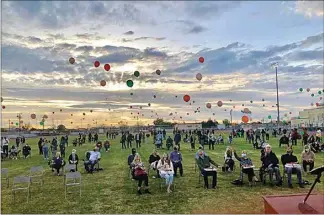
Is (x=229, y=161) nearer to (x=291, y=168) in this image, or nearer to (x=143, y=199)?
(x=291, y=168)

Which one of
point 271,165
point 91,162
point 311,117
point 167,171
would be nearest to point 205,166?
point 167,171

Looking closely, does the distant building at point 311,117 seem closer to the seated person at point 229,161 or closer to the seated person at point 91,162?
the seated person at point 229,161

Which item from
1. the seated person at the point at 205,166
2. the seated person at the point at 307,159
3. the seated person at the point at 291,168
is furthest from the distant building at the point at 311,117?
the seated person at the point at 205,166

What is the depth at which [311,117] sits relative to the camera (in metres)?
114

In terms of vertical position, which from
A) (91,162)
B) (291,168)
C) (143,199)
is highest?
(291,168)

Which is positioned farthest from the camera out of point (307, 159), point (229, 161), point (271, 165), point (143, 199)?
point (229, 161)

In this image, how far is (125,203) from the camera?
9414mm

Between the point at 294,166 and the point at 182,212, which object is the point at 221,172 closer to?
the point at 294,166

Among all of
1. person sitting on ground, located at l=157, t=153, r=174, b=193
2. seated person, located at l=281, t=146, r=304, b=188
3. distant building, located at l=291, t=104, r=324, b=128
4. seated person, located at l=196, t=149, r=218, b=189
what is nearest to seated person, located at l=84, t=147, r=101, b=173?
person sitting on ground, located at l=157, t=153, r=174, b=193

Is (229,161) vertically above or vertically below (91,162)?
above

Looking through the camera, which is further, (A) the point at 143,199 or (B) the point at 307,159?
(B) the point at 307,159

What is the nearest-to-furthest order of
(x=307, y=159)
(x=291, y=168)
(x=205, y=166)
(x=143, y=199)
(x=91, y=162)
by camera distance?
(x=143, y=199) → (x=291, y=168) → (x=205, y=166) → (x=307, y=159) → (x=91, y=162)

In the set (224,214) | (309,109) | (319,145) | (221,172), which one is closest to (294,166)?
(221,172)

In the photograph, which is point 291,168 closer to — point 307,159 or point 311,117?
point 307,159
